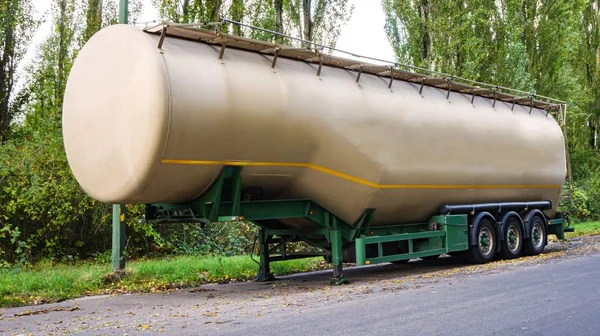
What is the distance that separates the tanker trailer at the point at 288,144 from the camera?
8.77 m

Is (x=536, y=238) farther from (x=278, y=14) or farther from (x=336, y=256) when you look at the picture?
(x=278, y=14)

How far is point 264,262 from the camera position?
460 inches

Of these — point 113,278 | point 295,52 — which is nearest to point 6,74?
point 113,278

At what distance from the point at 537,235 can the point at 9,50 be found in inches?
692

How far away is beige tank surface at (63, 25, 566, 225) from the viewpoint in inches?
341

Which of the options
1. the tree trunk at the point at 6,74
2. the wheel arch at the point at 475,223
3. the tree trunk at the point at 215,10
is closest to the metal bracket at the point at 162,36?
the wheel arch at the point at 475,223

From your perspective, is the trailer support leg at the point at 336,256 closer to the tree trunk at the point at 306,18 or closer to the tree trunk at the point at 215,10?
the tree trunk at the point at 215,10

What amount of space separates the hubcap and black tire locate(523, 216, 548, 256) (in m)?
0.43

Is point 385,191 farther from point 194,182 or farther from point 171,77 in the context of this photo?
point 171,77

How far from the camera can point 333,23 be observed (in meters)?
23.5

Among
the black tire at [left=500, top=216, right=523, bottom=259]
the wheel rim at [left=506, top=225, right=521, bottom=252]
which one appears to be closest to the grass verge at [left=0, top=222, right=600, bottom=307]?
the black tire at [left=500, top=216, right=523, bottom=259]

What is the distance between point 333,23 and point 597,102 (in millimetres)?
17524

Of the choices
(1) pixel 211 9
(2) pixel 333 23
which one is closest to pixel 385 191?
(1) pixel 211 9

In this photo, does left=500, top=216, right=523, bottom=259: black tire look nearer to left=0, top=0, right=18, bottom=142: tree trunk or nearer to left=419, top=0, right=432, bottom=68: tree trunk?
left=419, top=0, right=432, bottom=68: tree trunk
